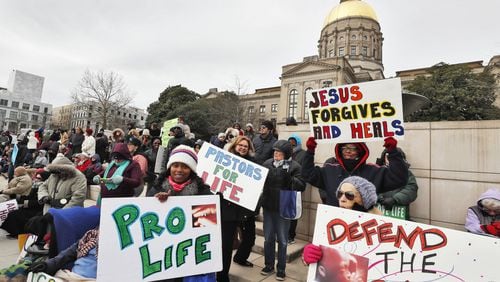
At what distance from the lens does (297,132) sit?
644 centimetres

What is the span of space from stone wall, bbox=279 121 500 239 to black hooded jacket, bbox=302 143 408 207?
244 centimetres

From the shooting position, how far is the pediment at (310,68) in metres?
49.8

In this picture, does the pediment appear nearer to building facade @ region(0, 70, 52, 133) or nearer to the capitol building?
the capitol building

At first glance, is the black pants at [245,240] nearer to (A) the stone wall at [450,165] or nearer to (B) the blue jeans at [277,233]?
(B) the blue jeans at [277,233]

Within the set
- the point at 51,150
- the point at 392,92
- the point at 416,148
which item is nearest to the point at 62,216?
the point at 392,92

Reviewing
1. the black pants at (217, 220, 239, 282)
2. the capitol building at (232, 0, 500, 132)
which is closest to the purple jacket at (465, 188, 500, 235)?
the black pants at (217, 220, 239, 282)

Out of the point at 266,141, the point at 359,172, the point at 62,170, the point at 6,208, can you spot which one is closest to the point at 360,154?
the point at 359,172

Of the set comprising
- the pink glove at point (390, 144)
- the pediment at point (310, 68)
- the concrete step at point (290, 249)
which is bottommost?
the concrete step at point (290, 249)

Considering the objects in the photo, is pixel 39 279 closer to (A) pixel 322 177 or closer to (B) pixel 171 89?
(A) pixel 322 177

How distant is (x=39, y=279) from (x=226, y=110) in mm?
33195

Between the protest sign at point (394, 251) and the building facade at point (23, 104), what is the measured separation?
8772 cm

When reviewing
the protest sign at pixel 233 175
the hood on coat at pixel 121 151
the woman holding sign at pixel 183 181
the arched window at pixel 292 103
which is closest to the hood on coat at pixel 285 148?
the protest sign at pixel 233 175

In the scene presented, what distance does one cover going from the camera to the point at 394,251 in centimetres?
193

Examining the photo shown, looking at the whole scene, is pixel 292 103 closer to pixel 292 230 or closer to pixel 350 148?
pixel 292 230
